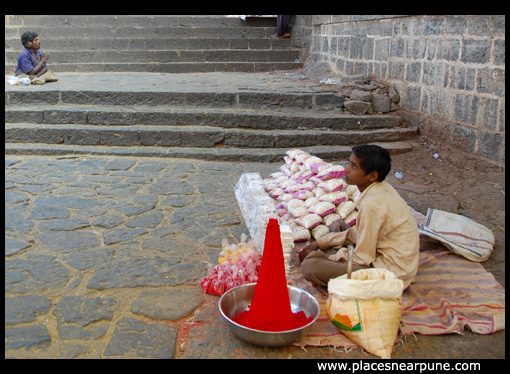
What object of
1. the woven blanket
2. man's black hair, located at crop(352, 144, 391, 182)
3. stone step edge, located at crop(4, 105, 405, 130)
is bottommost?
the woven blanket

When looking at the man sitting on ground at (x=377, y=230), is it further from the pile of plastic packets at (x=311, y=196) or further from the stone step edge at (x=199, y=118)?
the stone step edge at (x=199, y=118)

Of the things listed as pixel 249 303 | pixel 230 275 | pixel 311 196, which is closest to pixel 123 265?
pixel 230 275

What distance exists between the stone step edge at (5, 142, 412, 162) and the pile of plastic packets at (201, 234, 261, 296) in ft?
11.6

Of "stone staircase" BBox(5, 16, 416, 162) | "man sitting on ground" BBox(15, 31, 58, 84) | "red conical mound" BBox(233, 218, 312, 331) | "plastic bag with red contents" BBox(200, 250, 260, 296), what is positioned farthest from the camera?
"man sitting on ground" BBox(15, 31, 58, 84)

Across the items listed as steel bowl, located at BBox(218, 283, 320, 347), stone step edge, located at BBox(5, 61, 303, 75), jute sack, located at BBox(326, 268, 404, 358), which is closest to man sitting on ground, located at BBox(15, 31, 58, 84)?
stone step edge, located at BBox(5, 61, 303, 75)

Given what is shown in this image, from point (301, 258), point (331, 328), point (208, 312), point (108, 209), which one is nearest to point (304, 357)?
point (331, 328)

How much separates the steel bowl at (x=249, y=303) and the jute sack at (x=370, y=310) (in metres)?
0.18

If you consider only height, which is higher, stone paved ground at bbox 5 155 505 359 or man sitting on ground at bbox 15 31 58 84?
man sitting on ground at bbox 15 31 58 84

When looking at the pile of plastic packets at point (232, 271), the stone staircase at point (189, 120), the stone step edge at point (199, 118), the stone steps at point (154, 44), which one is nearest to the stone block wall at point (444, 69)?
the stone staircase at point (189, 120)

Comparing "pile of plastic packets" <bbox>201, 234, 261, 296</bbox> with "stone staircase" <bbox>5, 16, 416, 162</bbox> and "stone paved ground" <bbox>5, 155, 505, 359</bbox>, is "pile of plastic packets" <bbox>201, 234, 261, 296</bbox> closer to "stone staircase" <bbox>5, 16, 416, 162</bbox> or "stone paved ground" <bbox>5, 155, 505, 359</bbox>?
"stone paved ground" <bbox>5, 155, 505, 359</bbox>

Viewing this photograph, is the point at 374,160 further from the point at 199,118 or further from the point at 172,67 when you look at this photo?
the point at 172,67

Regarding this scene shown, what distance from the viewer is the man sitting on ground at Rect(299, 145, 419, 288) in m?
3.34

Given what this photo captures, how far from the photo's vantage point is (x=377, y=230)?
3.33 m

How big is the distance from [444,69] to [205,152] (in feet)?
11.9
